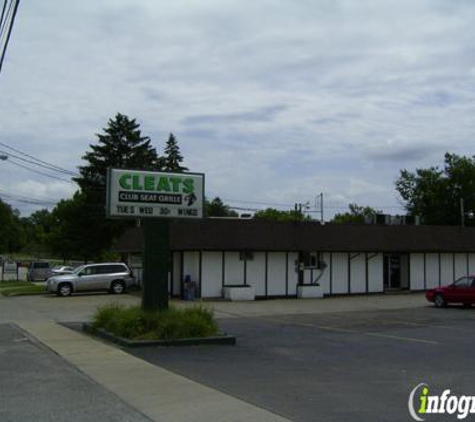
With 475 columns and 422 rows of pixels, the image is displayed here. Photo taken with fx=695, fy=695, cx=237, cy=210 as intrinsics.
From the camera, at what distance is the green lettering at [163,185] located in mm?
17938

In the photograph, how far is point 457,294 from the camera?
29984 millimetres

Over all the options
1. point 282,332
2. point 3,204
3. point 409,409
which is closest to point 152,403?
point 409,409

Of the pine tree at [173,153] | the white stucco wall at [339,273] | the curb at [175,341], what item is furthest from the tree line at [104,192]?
the curb at [175,341]

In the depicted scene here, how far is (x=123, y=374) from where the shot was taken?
11734mm

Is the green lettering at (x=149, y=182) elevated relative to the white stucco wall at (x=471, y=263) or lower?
elevated

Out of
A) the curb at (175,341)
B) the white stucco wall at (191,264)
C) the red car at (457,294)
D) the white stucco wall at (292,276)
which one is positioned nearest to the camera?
the curb at (175,341)

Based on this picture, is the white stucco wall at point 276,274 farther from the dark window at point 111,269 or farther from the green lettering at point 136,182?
the green lettering at point 136,182

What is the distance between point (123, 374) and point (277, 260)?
82.6ft

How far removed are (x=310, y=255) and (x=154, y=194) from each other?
68.7 feet

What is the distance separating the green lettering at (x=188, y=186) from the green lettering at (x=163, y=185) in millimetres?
478

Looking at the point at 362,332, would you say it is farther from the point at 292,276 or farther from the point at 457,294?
the point at 292,276

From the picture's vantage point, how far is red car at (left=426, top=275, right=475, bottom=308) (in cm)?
2969

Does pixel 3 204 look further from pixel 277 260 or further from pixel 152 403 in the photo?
pixel 152 403

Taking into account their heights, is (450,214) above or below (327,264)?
above
